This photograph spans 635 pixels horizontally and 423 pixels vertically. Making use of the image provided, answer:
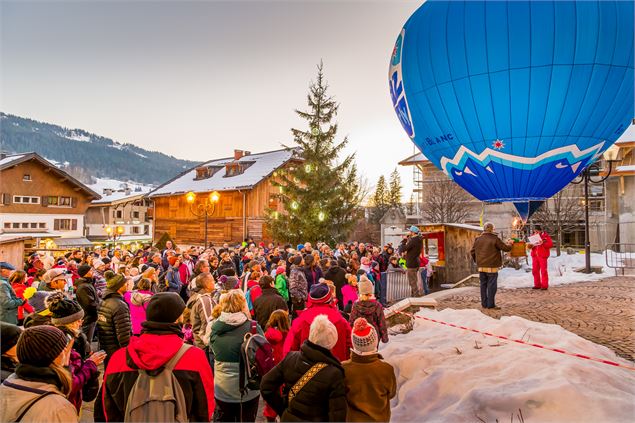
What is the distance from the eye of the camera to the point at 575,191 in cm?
3188

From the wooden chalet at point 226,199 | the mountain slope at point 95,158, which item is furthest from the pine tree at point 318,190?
the mountain slope at point 95,158

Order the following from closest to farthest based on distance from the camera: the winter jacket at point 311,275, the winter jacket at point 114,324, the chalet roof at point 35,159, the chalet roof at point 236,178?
the winter jacket at point 114,324 → the winter jacket at point 311,275 → the chalet roof at point 35,159 → the chalet roof at point 236,178

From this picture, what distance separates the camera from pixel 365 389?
131 inches

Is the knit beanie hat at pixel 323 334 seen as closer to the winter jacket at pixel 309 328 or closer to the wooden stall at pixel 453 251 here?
the winter jacket at pixel 309 328

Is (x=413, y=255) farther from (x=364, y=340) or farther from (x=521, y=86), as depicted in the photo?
(x=364, y=340)

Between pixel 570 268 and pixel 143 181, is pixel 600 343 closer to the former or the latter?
pixel 570 268

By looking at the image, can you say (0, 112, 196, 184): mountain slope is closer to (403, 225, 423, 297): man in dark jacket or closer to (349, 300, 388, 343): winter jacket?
(403, 225, 423, 297): man in dark jacket

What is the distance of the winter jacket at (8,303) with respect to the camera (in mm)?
6477

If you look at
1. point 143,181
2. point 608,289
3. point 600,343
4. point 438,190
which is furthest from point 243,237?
point 143,181

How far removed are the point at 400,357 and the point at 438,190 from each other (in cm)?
3483

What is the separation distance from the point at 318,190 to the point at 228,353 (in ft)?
74.4

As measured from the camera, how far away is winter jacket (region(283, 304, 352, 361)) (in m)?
4.62

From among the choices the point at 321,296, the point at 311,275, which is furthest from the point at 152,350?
the point at 311,275

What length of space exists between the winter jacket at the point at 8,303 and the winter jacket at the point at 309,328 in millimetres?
5118
